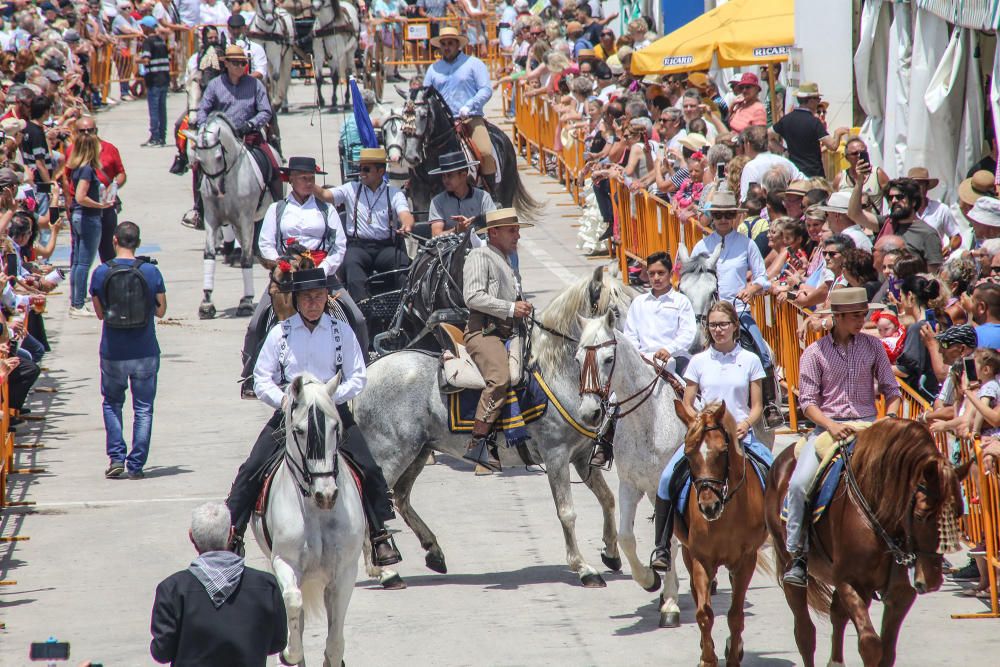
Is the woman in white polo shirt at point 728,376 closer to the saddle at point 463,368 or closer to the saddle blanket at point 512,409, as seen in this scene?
the saddle blanket at point 512,409

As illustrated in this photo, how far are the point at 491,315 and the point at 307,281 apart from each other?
2.59 m

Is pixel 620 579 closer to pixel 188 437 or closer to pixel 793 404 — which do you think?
pixel 793 404

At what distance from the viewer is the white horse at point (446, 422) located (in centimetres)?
1217

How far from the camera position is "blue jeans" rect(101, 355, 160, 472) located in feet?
49.0

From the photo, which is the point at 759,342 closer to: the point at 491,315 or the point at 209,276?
the point at 491,315

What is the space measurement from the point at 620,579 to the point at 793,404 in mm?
4091

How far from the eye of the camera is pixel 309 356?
1007 centimetres

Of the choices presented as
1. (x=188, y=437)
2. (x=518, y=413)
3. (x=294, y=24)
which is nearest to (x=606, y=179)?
(x=188, y=437)

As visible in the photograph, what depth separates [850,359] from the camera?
9664 mm

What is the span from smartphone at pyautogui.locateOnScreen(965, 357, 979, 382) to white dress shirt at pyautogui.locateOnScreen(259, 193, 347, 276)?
732 centimetres

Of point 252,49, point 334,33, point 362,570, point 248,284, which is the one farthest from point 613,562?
point 334,33

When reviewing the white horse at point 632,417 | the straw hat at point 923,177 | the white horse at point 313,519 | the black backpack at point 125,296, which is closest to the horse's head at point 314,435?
the white horse at point 313,519

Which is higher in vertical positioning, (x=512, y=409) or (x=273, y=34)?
(x=273, y=34)

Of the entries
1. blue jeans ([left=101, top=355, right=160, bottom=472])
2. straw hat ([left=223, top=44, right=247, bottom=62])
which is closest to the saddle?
blue jeans ([left=101, top=355, right=160, bottom=472])
